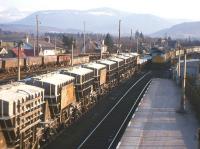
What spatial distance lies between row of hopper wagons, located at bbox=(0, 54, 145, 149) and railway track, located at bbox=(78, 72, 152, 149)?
222cm

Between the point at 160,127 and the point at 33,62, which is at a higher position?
the point at 33,62

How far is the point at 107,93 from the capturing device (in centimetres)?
5625

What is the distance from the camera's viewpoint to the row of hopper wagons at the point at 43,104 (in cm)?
2178

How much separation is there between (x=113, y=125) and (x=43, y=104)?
36.1 ft

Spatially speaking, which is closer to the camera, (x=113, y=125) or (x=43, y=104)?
(x=43, y=104)

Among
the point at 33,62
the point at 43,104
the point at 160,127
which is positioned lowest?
the point at 160,127

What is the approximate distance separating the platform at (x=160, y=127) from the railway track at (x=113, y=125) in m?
0.68

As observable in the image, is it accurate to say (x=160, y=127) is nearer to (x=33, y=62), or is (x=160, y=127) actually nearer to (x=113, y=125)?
(x=113, y=125)

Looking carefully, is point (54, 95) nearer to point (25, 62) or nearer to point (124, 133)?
point (124, 133)

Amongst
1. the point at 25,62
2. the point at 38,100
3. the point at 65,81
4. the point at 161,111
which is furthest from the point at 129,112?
the point at 25,62

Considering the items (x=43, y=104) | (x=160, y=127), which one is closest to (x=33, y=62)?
(x=160, y=127)

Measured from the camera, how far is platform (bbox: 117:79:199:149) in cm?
3086

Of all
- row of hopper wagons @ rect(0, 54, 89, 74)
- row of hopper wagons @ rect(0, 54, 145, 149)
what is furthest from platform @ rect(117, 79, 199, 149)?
row of hopper wagons @ rect(0, 54, 89, 74)

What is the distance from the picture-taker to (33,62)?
239ft
